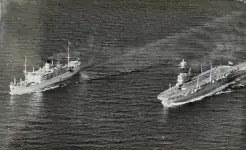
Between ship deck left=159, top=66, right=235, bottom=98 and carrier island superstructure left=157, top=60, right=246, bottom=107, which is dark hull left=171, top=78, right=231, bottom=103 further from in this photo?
ship deck left=159, top=66, right=235, bottom=98

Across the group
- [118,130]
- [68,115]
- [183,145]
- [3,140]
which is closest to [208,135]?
[183,145]

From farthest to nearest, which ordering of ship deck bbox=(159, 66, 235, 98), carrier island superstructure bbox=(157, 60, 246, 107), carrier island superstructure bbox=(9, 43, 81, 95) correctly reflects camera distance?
1. carrier island superstructure bbox=(9, 43, 81, 95)
2. ship deck bbox=(159, 66, 235, 98)
3. carrier island superstructure bbox=(157, 60, 246, 107)

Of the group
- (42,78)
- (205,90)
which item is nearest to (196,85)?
(205,90)

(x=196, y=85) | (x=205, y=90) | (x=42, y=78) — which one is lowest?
(x=205, y=90)

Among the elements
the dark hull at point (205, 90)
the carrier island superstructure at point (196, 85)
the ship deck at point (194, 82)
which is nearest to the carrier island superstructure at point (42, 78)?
the carrier island superstructure at point (196, 85)

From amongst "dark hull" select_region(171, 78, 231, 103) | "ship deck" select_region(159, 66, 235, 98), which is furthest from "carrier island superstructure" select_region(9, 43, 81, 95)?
"dark hull" select_region(171, 78, 231, 103)

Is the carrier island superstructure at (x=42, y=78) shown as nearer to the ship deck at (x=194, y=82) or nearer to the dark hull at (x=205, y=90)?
the ship deck at (x=194, y=82)

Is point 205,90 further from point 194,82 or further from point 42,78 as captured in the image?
point 42,78
